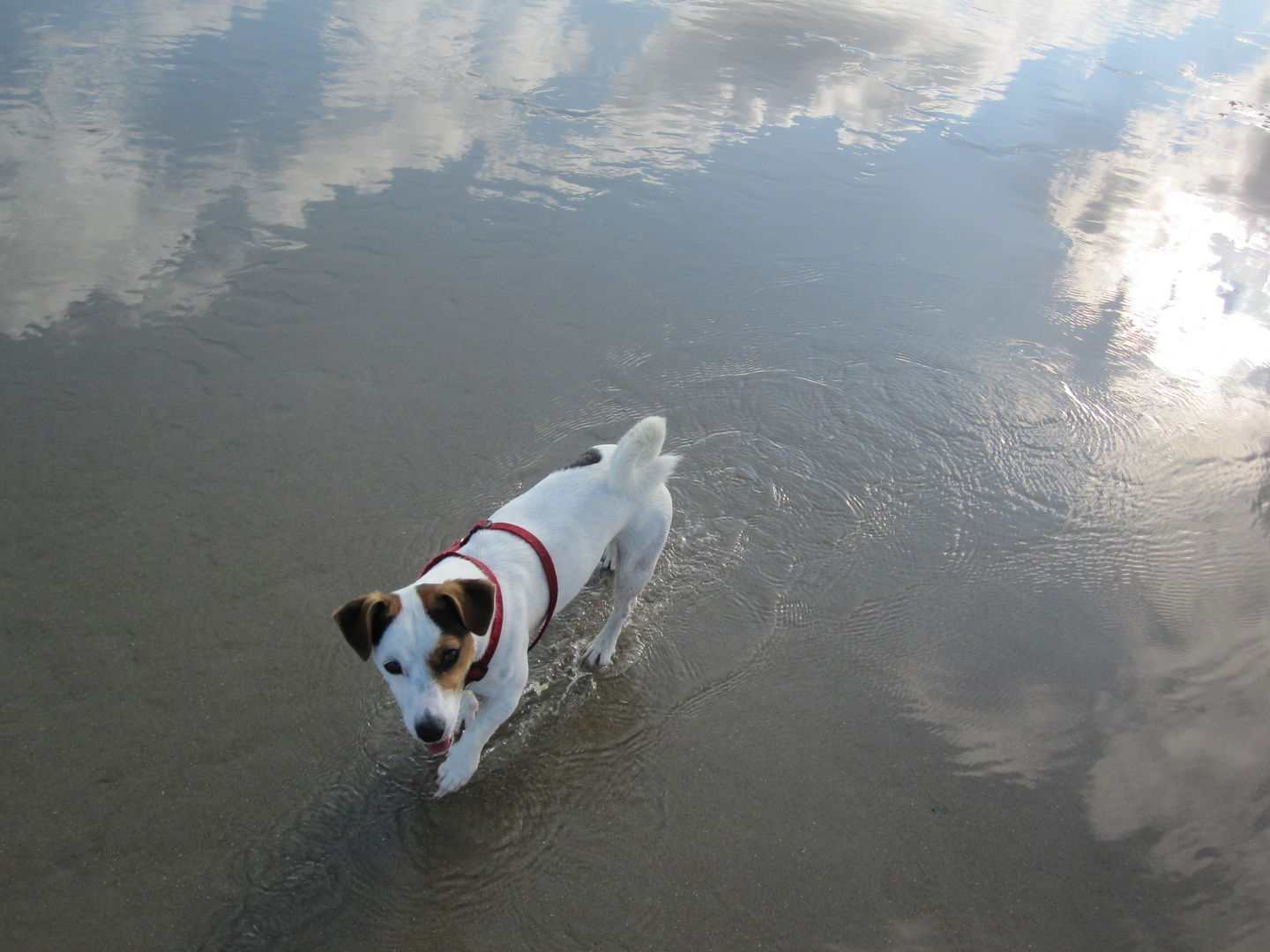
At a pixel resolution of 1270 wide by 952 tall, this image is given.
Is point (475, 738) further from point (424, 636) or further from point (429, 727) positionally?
point (424, 636)

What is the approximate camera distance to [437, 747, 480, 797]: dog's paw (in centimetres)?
329

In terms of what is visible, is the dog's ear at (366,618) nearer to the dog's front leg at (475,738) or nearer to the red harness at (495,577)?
the red harness at (495,577)

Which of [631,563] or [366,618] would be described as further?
[631,563]

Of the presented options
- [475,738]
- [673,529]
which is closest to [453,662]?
[475,738]

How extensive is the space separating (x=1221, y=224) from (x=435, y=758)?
10.8 metres

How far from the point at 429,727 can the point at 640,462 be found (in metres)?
1.46

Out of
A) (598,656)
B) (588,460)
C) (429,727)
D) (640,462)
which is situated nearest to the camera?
(429,727)

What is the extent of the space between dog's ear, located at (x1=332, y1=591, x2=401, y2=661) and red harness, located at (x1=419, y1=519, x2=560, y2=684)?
0.38 meters

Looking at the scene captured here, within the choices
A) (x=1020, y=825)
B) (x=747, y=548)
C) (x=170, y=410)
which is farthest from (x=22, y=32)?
(x=1020, y=825)

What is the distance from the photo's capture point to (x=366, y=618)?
9.29 ft

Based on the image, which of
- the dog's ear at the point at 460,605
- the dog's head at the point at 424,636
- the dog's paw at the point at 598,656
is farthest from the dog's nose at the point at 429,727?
the dog's paw at the point at 598,656

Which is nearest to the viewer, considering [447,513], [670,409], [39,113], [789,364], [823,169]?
[447,513]

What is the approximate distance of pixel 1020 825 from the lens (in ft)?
11.4

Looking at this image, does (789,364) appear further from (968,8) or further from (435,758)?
(968,8)
